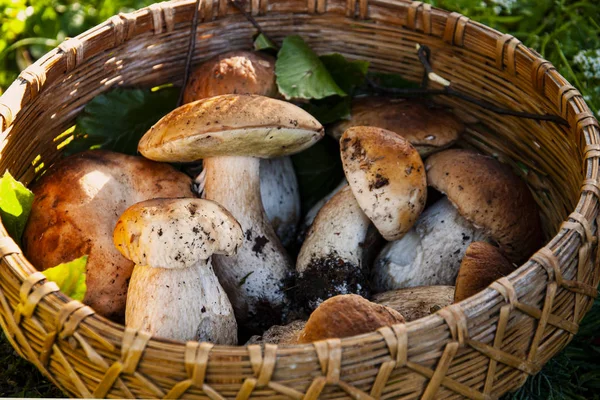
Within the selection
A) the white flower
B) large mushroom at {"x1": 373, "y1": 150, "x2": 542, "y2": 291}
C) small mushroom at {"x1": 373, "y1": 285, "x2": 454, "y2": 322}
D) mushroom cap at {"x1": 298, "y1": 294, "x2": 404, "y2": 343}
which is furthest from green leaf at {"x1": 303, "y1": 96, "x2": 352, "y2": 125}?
the white flower

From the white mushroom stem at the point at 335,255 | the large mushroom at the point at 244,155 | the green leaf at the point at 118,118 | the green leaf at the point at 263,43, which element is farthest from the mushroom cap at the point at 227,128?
the green leaf at the point at 263,43

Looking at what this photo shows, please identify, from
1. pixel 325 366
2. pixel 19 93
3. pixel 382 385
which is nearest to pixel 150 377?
pixel 325 366

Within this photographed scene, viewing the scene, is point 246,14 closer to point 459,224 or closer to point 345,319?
point 459,224

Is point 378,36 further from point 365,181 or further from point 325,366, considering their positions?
point 325,366

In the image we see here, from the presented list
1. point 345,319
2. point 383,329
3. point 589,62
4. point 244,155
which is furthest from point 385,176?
point 589,62

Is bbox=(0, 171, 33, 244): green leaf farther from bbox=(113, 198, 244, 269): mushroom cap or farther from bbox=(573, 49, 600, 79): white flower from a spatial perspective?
bbox=(573, 49, 600, 79): white flower

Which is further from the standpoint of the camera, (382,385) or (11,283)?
(11,283)

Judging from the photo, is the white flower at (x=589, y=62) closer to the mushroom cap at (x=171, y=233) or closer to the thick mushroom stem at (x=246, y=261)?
the thick mushroom stem at (x=246, y=261)
